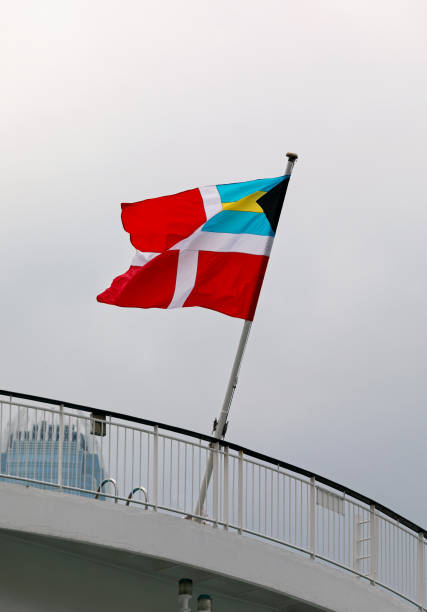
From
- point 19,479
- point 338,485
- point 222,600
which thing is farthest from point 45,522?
point 338,485

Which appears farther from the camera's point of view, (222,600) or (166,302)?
(166,302)

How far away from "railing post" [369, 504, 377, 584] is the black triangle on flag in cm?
482

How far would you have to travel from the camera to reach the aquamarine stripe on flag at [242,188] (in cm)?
2133

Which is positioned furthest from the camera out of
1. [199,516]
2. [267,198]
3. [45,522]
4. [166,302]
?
[267,198]

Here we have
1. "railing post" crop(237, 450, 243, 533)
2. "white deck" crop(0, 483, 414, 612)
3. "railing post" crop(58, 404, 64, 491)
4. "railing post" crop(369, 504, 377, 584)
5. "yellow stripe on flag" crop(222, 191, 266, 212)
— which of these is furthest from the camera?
"yellow stripe on flag" crop(222, 191, 266, 212)

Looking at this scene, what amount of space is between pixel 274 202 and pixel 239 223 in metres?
0.73

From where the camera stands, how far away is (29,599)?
1631cm

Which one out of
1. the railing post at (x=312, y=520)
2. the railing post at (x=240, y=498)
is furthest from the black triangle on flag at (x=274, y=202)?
the railing post at (x=240, y=498)

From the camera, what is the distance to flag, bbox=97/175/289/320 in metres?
20.2

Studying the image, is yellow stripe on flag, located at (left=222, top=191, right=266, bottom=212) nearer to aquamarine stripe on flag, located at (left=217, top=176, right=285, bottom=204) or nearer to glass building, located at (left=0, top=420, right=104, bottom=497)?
aquamarine stripe on flag, located at (left=217, top=176, right=285, bottom=204)

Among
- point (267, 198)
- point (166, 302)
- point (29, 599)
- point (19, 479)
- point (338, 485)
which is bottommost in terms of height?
point (29, 599)

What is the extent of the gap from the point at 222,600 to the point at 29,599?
326cm

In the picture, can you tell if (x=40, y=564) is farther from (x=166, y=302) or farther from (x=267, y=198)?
(x=267, y=198)

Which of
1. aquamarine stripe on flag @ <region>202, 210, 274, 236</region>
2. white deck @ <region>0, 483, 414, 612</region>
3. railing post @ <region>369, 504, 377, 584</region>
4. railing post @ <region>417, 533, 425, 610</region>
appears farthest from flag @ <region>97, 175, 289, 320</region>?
railing post @ <region>417, 533, 425, 610</region>
